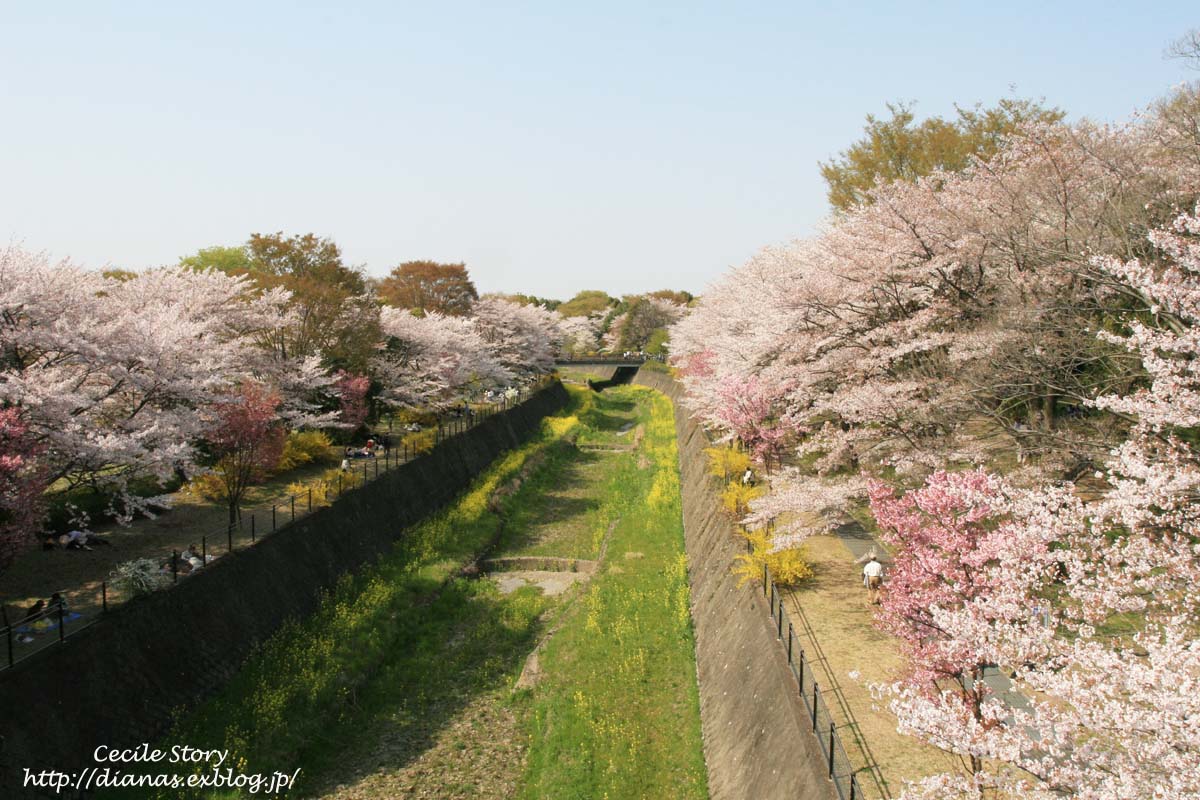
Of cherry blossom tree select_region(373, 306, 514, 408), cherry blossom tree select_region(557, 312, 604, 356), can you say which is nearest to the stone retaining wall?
cherry blossom tree select_region(373, 306, 514, 408)

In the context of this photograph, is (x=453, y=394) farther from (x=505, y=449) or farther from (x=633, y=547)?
(x=633, y=547)

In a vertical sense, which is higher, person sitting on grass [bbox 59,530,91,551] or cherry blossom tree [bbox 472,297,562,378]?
cherry blossom tree [bbox 472,297,562,378]

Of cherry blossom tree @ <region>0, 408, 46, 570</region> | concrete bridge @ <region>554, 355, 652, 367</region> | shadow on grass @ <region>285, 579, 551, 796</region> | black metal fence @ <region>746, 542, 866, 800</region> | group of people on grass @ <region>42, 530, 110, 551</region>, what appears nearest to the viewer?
black metal fence @ <region>746, 542, 866, 800</region>

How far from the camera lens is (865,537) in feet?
68.7

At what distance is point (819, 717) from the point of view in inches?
465

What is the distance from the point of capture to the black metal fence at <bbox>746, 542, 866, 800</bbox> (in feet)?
32.0

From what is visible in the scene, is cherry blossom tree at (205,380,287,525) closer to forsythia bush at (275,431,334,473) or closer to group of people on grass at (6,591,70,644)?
forsythia bush at (275,431,334,473)

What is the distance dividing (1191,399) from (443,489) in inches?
1141

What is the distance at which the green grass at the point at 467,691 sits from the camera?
1495cm

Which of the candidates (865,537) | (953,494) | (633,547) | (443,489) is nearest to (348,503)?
(443,489)

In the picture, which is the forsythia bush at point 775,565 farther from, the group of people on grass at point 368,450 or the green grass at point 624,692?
the group of people on grass at point 368,450

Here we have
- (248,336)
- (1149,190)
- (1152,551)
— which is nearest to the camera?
(1152,551)

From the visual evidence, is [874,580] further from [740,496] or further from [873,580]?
[740,496]

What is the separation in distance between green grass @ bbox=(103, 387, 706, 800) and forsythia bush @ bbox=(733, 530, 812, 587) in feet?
10.7
